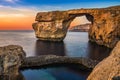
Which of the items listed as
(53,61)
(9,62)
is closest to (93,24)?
(53,61)

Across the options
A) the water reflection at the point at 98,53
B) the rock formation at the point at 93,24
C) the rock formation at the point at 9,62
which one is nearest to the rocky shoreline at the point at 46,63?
the rock formation at the point at 9,62

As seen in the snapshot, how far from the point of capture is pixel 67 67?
44.2 metres

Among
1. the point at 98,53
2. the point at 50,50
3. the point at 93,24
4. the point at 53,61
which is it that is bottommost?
the point at 98,53

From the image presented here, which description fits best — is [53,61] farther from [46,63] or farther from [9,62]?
[9,62]

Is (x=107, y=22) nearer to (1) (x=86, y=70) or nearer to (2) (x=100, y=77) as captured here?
(1) (x=86, y=70)

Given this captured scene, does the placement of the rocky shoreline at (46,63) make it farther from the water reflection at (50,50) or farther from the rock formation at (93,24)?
the rock formation at (93,24)

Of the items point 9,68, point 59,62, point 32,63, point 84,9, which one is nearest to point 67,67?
point 59,62

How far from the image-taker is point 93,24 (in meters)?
96.8

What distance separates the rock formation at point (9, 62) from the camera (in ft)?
80.2

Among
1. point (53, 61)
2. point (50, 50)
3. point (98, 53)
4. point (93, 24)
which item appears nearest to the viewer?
point (53, 61)

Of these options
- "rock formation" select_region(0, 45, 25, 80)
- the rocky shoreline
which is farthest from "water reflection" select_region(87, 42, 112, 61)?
"rock formation" select_region(0, 45, 25, 80)

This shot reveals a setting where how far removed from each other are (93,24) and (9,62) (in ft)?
250

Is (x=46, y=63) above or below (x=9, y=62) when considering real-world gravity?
below

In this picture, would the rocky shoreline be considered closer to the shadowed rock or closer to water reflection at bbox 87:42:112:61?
the shadowed rock
